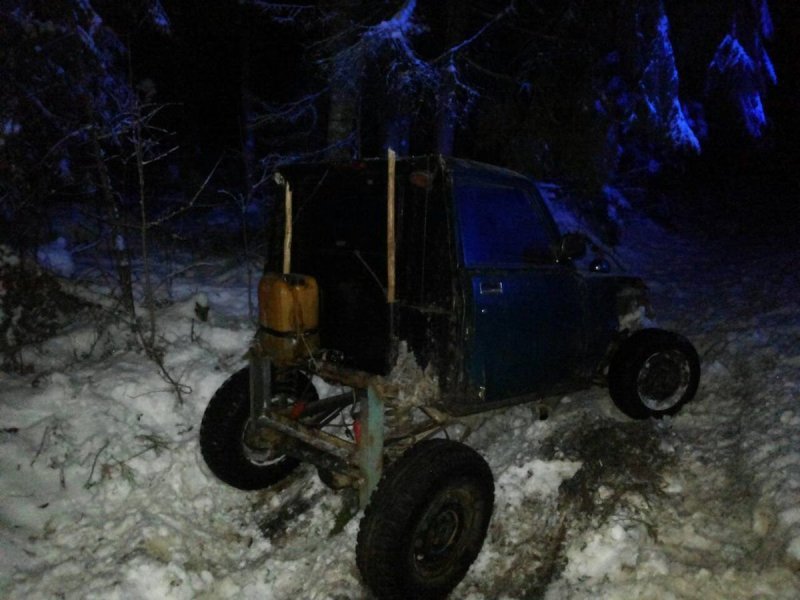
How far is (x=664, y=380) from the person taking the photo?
4980 mm

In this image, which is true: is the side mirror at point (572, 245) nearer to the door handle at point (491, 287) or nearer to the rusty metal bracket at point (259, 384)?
the door handle at point (491, 287)

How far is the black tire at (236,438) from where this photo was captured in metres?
4.31

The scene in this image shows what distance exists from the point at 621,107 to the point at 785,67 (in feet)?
67.9

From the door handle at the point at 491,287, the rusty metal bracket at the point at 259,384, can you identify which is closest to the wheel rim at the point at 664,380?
the door handle at the point at 491,287

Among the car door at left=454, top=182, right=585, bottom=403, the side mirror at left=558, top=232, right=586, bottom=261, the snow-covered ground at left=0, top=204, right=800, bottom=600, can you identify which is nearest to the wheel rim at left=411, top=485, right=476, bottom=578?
the snow-covered ground at left=0, top=204, right=800, bottom=600

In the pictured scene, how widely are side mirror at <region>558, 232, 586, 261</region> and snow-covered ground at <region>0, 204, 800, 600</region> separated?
5.09 feet

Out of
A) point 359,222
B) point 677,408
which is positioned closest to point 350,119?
point 359,222

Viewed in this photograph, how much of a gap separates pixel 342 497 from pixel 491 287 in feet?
6.71

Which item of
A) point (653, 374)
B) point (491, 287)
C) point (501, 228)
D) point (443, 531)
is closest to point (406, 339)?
point (491, 287)

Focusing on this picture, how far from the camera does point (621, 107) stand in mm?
14094

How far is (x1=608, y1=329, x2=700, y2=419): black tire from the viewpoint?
4711 mm

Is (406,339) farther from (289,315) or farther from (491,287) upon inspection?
(289,315)

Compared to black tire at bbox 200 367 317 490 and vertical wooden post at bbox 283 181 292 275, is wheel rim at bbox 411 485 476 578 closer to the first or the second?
black tire at bbox 200 367 317 490

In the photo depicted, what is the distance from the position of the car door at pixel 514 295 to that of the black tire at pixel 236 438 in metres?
1.62
